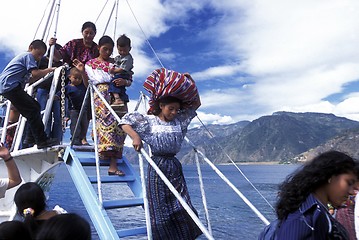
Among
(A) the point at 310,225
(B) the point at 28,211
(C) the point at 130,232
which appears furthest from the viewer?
(C) the point at 130,232

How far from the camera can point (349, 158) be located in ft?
7.41

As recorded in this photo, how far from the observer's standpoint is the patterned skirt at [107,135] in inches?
200

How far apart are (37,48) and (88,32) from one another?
1119 millimetres

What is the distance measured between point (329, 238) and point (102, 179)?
10.4 ft

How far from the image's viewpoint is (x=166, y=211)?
353cm

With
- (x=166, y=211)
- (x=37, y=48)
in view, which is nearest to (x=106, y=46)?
(x=37, y=48)

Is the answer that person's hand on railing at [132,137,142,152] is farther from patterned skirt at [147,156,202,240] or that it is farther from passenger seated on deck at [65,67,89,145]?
passenger seated on deck at [65,67,89,145]

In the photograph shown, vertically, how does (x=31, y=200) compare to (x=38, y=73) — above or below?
below

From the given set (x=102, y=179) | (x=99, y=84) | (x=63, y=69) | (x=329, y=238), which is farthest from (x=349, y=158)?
(x=63, y=69)

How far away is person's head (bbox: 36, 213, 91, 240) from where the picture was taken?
158 centimetres

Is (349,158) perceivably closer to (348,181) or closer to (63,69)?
(348,181)

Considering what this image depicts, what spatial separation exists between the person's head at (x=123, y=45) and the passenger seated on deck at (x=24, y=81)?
1.08m

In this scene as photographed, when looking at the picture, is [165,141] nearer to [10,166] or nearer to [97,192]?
[10,166]

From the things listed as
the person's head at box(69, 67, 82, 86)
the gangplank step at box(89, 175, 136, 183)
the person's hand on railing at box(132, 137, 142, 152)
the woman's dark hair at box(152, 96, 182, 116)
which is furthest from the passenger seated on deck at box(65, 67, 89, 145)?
the person's hand on railing at box(132, 137, 142, 152)
